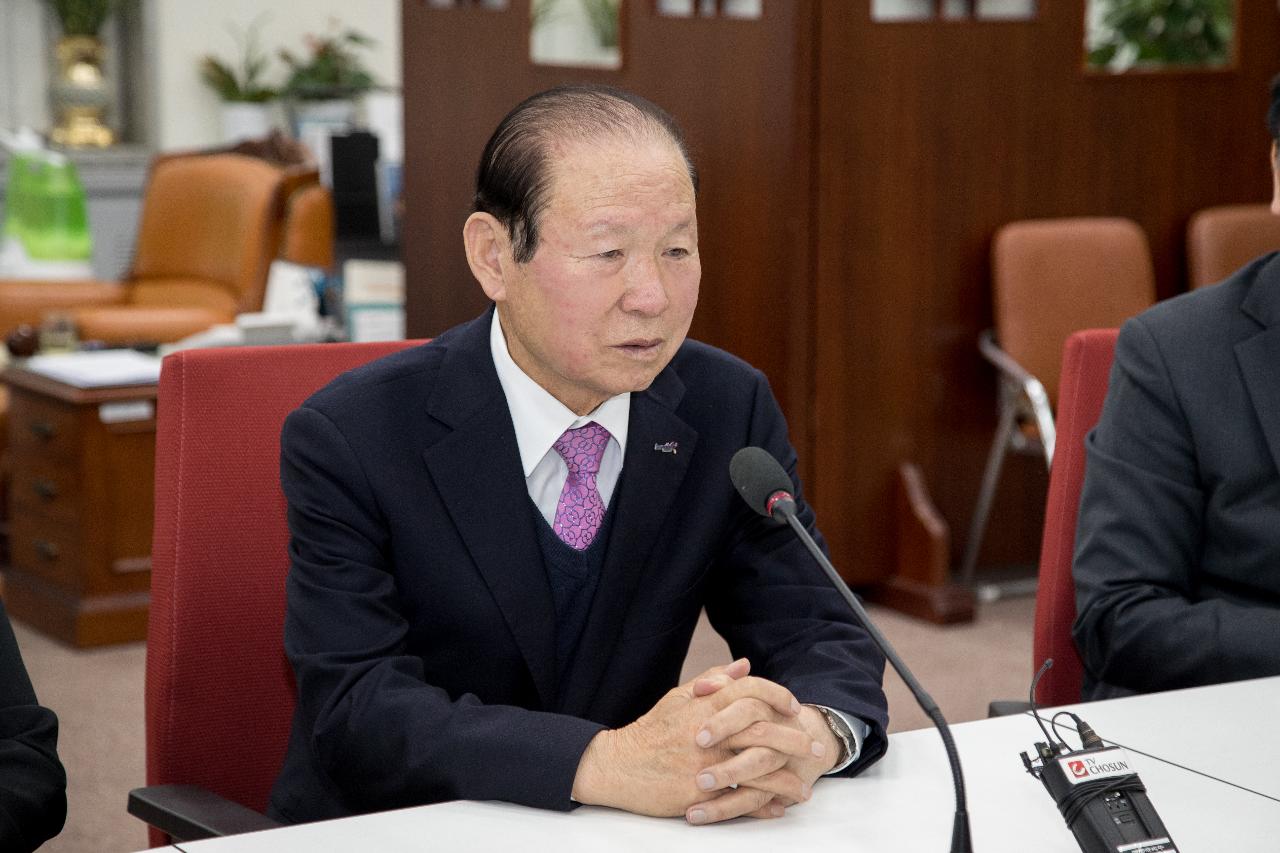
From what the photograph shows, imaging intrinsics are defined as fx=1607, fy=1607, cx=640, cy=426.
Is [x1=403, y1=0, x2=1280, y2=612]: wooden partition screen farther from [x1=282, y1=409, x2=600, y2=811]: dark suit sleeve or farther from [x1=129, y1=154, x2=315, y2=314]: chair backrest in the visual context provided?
[x1=282, y1=409, x2=600, y2=811]: dark suit sleeve

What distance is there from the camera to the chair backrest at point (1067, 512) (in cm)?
188

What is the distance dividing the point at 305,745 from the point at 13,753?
282mm

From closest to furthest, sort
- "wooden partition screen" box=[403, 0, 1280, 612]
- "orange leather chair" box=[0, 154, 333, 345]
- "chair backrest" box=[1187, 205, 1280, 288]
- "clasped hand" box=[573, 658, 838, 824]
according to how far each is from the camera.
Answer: "clasped hand" box=[573, 658, 838, 824] → "wooden partition screen" box=[403, 0, 1280, 612] → "chair backrest" box=[1187, 205, 1280, 288] → "orange leather chair" box=[0, 154, 333, 345]

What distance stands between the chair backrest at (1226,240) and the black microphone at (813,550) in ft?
11.7

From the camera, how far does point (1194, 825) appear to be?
4.16 ft

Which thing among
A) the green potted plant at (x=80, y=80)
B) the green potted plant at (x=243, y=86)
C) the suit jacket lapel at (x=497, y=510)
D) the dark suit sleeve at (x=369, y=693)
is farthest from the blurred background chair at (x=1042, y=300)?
the green potted plant at (x=80, y=80)

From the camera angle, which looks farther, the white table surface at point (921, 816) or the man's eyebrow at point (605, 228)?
the man's eyebrow at point (605, 228)

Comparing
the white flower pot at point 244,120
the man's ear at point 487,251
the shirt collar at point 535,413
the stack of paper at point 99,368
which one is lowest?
the stack of paper at point 99,368

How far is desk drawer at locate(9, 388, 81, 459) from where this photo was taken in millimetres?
3924

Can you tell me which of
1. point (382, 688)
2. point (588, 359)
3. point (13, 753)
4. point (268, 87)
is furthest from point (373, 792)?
point (268, 87)

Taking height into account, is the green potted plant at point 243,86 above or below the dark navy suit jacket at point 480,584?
above

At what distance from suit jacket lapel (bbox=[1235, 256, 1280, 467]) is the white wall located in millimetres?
6175

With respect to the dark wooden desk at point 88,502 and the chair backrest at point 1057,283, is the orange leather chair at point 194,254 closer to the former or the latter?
the dark wooden desk at point 88,502

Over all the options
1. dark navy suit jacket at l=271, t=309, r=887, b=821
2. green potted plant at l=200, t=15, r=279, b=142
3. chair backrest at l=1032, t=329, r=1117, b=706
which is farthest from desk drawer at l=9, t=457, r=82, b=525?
green potted plant at l=200, t=15, r=279, b=142
